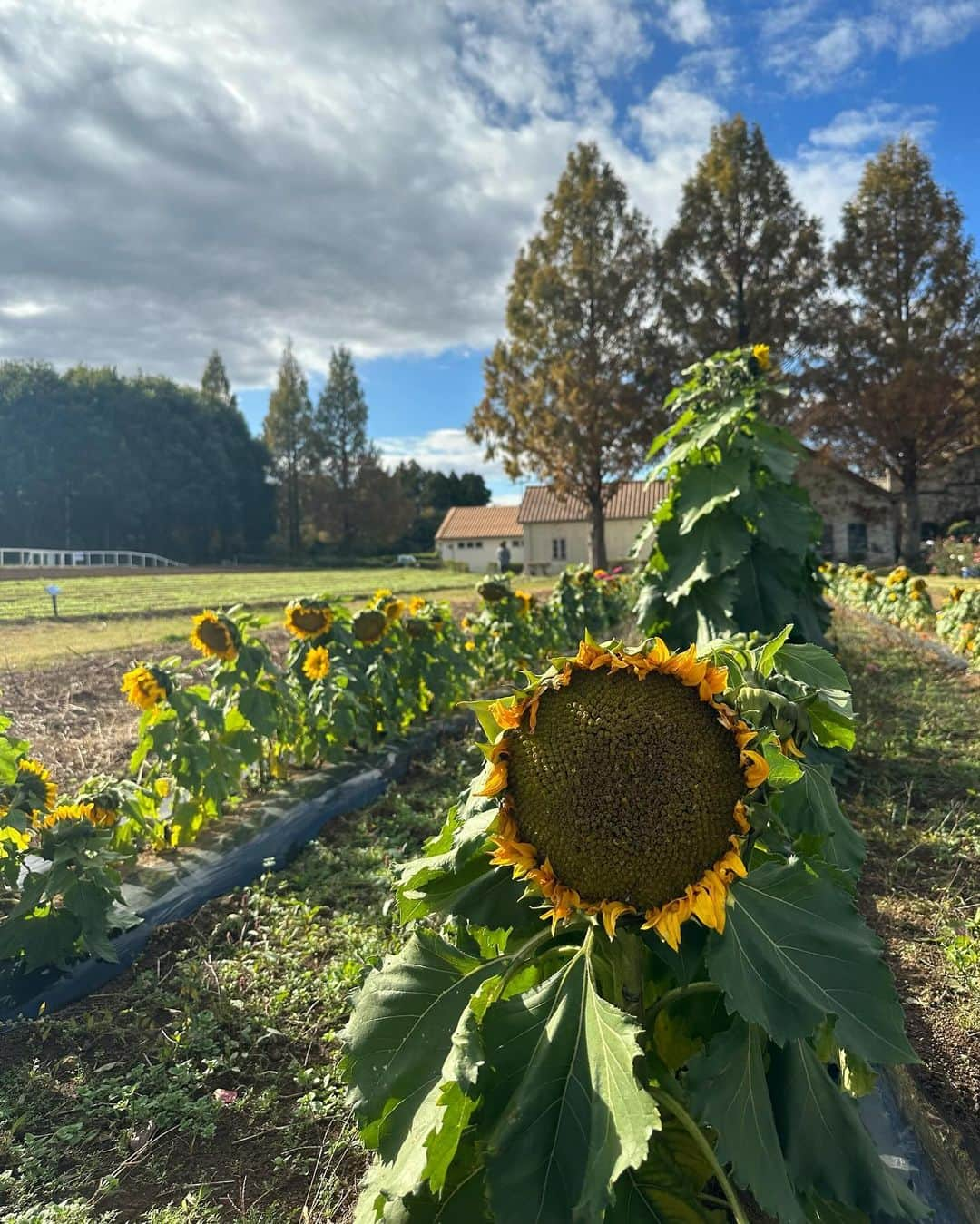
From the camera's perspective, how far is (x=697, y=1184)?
53.7 inches

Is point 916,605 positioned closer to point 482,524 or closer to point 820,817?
point 820,817

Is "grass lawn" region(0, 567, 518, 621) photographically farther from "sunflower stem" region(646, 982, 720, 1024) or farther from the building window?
the building window

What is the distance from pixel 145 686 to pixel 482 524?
48.3m

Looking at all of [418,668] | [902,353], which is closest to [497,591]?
[418,668]

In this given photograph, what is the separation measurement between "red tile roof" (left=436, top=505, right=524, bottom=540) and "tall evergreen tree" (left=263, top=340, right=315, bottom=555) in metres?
11.3

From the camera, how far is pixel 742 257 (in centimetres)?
2725

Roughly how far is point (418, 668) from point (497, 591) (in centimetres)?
183

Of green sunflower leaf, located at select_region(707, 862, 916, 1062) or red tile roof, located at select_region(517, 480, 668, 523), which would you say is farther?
red tile roof, located at select_region(517, 480, 668, 523)

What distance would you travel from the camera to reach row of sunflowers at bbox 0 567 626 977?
2670mm

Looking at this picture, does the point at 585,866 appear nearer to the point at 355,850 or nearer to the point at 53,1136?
the point at 53,1136

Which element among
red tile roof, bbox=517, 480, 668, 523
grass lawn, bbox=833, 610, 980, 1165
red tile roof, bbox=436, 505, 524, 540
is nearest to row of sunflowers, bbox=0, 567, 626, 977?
grass lawn, bbox=833, 610, 980, 1165

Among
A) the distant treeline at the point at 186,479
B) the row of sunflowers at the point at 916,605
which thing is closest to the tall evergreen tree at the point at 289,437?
the distant treeline at the point at 186,479

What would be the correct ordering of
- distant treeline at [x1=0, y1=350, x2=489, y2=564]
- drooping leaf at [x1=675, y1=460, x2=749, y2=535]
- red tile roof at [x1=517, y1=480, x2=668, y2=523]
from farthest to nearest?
red tile roof at [x1=517, y1=480, x2=668, y2=523], distant treeline at [x1=0, y1=350, x2=489, y2=564], drooping leaf at [x1=675, y1=460, x2=749, y2=535]

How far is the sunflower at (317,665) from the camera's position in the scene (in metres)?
4.86
